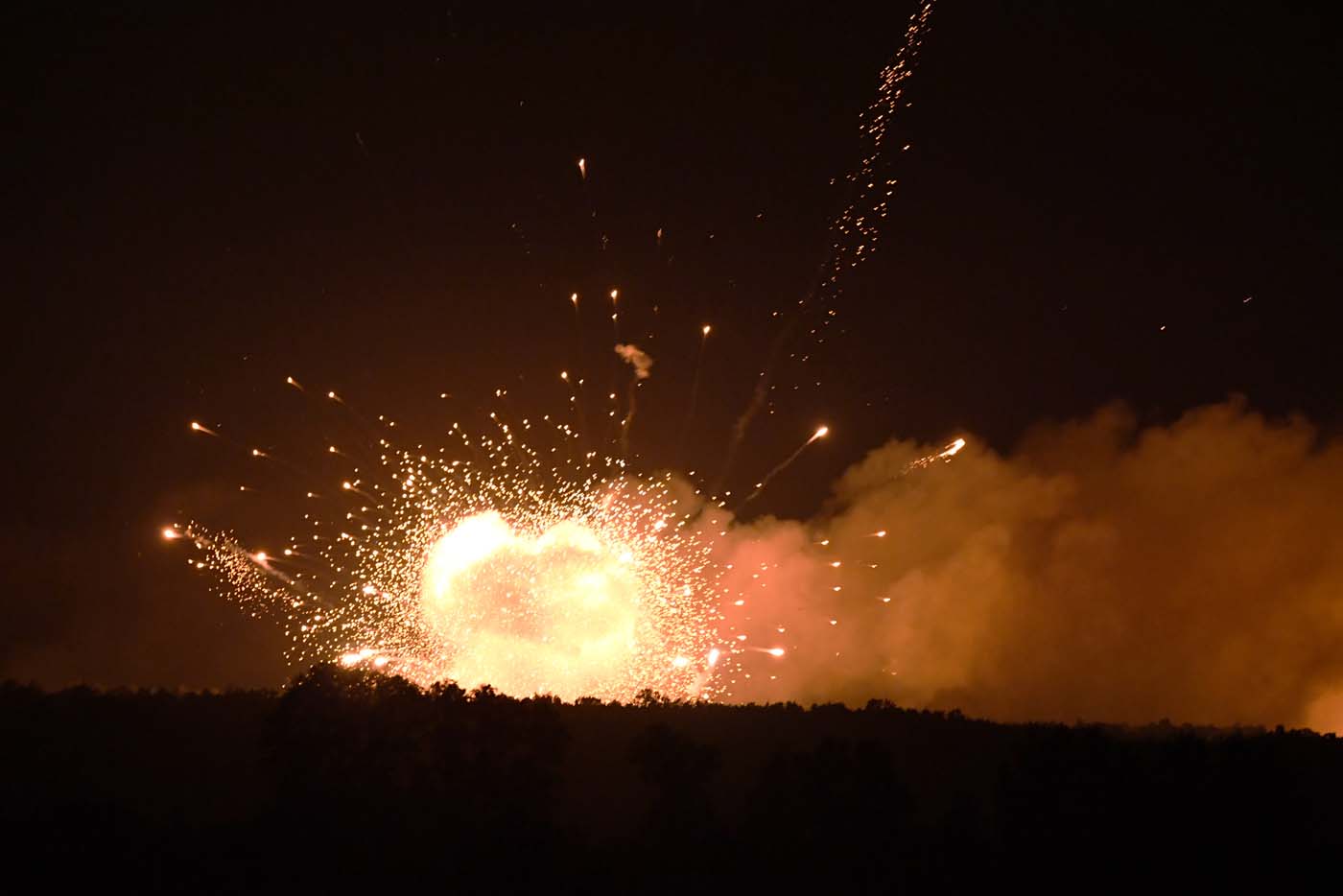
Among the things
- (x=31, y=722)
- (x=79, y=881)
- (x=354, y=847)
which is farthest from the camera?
(x=31, y=722)

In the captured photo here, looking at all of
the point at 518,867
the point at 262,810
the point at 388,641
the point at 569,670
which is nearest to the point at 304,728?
the point at 262,810

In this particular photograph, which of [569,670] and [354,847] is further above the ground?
[569,670]

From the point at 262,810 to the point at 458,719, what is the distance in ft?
8.77

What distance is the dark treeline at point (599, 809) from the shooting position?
1455cm

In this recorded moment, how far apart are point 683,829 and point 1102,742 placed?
549 centimetres

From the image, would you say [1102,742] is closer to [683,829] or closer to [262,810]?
[683,829]

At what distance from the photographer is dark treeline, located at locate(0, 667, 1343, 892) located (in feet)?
47.7

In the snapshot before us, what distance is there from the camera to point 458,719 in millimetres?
15922

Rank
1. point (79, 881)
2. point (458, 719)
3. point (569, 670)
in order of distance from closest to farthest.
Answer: point (79, 881) → point (458, 719) → point (569, 670)

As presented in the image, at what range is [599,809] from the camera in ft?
52.6

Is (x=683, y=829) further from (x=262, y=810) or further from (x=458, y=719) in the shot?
(x=262, y=810)

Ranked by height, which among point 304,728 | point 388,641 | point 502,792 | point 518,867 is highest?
point 388,641

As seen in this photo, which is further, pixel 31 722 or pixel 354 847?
pixel 31 722

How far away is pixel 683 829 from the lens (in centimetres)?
1514
